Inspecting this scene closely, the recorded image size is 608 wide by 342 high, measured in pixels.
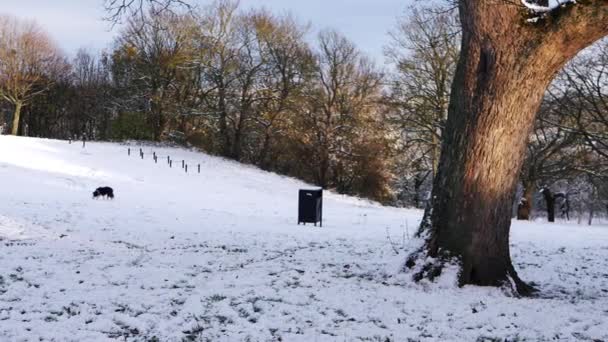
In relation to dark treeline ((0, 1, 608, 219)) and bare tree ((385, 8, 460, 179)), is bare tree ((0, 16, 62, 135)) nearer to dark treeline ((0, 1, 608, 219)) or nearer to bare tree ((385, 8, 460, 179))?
dark treeline ((0, 1, 608, 219))

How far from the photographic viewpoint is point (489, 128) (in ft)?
19.6

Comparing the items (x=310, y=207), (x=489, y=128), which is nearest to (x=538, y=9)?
(x=489, y=128)

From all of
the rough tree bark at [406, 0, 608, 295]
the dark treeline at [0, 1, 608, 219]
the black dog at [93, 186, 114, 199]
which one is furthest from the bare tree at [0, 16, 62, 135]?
the rough tree bark at [406, 0, 608, 295]

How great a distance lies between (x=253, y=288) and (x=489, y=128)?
10.8 ft

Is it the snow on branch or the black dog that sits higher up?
the snow on branch

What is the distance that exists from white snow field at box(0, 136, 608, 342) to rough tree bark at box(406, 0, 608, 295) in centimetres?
41

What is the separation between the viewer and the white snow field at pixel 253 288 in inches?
176

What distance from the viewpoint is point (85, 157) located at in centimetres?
3031

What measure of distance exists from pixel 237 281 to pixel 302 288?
32.8 inches

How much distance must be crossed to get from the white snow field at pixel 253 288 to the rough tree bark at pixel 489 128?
0.41 m

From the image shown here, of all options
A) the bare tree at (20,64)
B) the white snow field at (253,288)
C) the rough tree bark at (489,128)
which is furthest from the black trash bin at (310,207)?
the bare tree at (20,64)

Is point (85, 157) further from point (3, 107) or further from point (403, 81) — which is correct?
point (3, 107)

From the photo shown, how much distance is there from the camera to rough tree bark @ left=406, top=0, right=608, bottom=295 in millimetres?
5805

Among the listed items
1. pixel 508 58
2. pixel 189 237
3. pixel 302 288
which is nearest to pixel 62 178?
pixel 189 237
